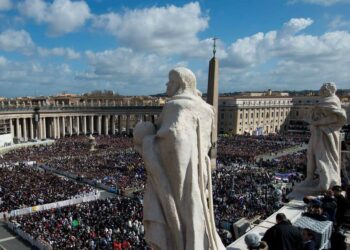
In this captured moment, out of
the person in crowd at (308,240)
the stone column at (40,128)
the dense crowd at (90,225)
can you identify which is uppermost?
the person in crowd at (308,240)

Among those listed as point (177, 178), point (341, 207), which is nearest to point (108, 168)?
point (341, 207)

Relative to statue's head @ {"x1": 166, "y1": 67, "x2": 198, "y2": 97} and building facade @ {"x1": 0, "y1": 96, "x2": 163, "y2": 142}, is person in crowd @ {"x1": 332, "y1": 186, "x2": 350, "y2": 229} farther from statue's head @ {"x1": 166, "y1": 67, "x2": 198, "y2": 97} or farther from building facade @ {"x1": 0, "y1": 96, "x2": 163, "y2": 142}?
building facade @ {"x1": 0, "y1": 96, "x2": 163, "y2": 142}

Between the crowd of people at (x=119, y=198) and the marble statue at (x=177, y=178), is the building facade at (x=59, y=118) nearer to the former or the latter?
the crowd of people at (x=119, y=198)

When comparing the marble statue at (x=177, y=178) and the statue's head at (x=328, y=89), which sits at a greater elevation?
the statue's head at (x=328, y=89)

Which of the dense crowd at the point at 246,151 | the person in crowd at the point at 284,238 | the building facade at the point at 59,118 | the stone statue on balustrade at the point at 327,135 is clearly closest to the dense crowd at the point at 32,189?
the dense crowd at the point at 246,151

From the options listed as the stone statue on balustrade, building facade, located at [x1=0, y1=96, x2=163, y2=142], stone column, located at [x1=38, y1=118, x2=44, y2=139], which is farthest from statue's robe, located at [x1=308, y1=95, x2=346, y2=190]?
stone column, located at [x1=38, y1=118, x2=44, y2=139]

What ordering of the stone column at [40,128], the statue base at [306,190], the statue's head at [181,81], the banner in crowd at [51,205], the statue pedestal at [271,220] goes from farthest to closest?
the stone column at [40,128] < the banner in crowd at [51,205] < the statue base at [306,190] < the statue pedestal at [271,220] < the statue's head at [181,81]

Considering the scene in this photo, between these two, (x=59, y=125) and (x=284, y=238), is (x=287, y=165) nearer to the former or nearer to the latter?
(x=284, y=238)

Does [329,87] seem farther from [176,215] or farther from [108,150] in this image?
[108,150]
